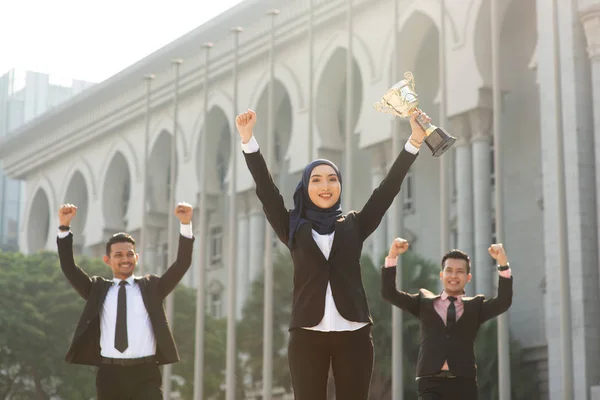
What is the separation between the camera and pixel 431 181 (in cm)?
2988

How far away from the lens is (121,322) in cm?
665

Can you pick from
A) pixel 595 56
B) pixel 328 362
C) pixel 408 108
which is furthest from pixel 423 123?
pixel 595 56

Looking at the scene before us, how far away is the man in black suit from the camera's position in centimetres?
707

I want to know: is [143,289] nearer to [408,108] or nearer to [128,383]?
[128,383]

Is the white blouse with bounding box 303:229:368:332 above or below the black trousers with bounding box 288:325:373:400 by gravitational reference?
above

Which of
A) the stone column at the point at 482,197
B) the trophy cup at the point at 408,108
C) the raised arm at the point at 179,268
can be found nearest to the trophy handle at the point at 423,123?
the trophy cup at the point at 408,108

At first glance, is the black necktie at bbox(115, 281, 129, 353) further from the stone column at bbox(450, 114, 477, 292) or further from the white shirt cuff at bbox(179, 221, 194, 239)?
the stone column at bbox(450, 114, 477, 292)

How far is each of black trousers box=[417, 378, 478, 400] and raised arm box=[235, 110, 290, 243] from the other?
229 cm

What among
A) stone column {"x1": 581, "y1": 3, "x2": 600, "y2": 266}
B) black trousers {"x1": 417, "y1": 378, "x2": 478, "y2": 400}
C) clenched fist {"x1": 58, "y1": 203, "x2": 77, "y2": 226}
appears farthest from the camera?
stone column {"x1": 581, "y1": 3, "x2": 600, "y2": 266}

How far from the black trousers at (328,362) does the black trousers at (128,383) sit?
5.70ft

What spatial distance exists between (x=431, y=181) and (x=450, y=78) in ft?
17.5

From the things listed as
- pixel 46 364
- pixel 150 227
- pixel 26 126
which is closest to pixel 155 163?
pixel 150 227

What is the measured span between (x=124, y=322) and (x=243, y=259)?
28154 mm

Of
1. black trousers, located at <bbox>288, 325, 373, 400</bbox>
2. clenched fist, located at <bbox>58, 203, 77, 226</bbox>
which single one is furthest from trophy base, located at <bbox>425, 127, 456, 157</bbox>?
clenched fist, located at <bbox>58, 203, 77, 226</bbox>
